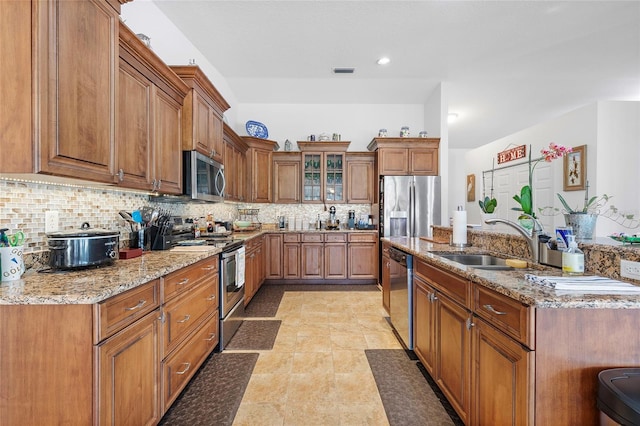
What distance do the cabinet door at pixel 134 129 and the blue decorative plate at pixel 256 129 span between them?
111 inches

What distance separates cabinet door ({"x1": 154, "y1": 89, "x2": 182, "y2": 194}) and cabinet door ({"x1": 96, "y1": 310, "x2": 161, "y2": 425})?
1222 mm

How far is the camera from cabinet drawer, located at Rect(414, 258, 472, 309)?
1.50m

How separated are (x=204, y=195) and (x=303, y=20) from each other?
212 centimetres

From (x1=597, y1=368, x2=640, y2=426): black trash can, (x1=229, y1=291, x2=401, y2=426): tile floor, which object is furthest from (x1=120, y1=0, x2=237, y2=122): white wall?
(x1=597, y1=368, x2=640, y2=426): black trash can

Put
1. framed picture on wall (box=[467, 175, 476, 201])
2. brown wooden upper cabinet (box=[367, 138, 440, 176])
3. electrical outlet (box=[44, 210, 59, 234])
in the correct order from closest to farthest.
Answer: electrical outlet (box=[44, 210, 59, 234]), brown wooden upper cabinet (box=[367, 138, 440, 176]), framed picture on wall (box=[467, 175, 476, 201])

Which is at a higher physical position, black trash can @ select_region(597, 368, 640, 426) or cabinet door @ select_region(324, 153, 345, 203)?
cabinet door @ select_region(324, 153, 345, 203)

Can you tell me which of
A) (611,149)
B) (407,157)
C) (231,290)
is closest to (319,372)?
(231,290)

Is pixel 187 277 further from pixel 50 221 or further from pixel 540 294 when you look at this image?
pixel 540 294

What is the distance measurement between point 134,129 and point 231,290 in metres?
1.61

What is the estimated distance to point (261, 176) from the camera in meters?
4.97

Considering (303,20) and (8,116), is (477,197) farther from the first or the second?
(8,116)

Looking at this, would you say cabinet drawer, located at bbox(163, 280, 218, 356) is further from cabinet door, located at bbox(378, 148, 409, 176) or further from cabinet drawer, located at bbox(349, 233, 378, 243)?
cabinet door, located at bbox(378, 148, 409, 176)

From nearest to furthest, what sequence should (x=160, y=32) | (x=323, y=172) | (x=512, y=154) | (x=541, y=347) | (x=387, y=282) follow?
1. (x=541, y=347)
2. (x=160, y=32)
3. (x=387, y=282)
4. (x=323, y=172)
5. (x=512, y=154)

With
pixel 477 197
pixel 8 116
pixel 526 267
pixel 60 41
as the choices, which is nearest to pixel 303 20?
pixel 60 41
